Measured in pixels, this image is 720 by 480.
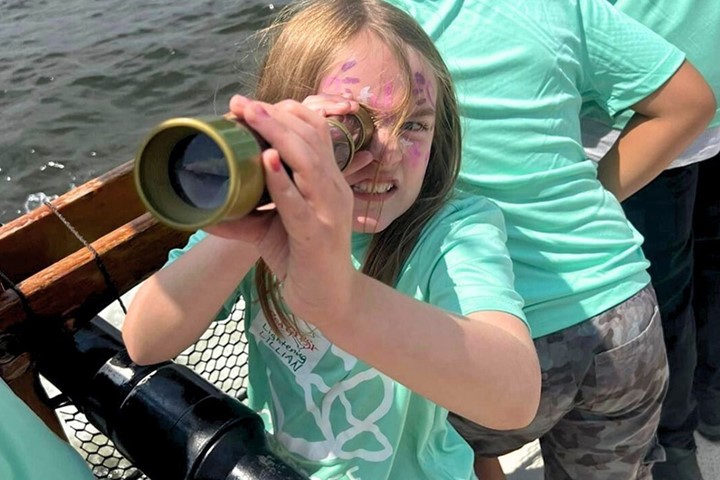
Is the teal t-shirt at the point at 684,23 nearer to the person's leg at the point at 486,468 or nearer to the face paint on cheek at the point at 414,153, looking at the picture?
the face paint on cheek at the point at 414,153

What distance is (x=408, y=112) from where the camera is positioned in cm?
126

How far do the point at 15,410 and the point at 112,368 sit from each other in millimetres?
253

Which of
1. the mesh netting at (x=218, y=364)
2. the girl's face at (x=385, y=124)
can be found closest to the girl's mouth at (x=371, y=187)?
the girl's face at (x=385, y=124)

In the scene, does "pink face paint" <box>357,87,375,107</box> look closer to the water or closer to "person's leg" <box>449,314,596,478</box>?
"person's leg" <box>449,314,596,478</box>

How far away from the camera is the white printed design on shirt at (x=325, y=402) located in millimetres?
1341

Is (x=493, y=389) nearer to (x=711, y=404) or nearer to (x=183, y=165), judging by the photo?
(x=183, y=165)

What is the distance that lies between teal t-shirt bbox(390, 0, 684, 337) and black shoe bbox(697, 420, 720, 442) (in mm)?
1151

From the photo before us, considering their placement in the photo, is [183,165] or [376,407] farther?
[376,407]

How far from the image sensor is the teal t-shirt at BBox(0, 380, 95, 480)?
1.01 meters

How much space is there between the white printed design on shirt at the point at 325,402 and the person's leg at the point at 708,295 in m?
1.40

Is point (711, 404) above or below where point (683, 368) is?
below

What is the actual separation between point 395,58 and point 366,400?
0.56 metres

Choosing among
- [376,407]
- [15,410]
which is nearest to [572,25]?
[376,407]

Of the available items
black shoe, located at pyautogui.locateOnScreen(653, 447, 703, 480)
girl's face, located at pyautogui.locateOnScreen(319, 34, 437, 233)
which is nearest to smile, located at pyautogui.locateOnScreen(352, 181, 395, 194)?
girl's face, located at pyautogui.locateOnScreen(319, 34, 437, 233)
